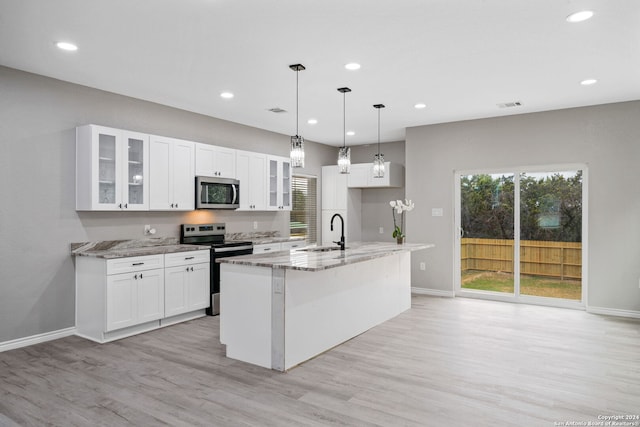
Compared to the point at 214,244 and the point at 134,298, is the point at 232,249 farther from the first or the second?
the point at 134,298

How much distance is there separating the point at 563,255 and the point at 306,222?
4.28 m

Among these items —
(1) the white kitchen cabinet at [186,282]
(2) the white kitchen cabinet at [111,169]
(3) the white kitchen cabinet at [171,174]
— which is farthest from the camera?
(3) the white kitchen cabinet at [171,174]

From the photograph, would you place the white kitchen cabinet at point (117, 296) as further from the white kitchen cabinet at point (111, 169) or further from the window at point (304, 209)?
the window at point (304, 209)

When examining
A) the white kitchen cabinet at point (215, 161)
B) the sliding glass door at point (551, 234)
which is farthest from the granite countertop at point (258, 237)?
the sliding glass door at point (551, 234)

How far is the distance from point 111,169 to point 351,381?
3315mm

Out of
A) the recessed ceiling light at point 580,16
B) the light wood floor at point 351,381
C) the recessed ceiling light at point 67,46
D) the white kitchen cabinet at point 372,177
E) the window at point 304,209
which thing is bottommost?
the light wood floor at point 351,381

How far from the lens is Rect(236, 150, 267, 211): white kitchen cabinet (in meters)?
6.13

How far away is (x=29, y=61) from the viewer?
378 centimetres

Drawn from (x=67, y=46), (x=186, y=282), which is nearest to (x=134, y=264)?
(x=186, y=282)

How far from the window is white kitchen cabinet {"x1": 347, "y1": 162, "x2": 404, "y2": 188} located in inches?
30.7

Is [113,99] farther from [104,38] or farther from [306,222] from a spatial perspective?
[306,222]

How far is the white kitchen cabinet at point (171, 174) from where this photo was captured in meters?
4.92

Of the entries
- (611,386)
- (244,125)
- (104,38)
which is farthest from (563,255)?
(104,38)

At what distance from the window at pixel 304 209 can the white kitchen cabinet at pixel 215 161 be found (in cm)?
181
